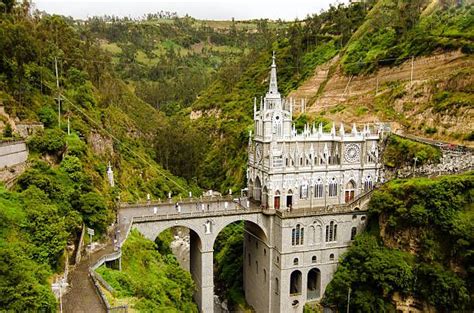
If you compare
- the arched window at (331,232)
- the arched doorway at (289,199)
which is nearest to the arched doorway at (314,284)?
the arched window at (331,232)

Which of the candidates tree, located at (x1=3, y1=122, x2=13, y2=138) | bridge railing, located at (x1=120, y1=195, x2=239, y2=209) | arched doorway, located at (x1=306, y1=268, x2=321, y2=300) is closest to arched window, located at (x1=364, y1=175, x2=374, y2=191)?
arched doorway, located at (x1=306, y1=268, x2=321, y2=300)

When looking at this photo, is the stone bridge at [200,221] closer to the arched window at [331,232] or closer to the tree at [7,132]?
the arched window at [331,232]

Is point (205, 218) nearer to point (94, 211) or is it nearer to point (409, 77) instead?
point (94, 211)

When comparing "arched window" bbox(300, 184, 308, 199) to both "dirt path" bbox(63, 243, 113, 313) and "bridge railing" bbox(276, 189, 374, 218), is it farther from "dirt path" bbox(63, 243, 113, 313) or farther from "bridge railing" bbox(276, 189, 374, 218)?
"dirt path" bbox(63, 243, 113, 313)

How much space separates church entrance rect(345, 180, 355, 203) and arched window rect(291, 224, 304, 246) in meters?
7.84

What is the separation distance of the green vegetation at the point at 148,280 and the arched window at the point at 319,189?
56.7 ft

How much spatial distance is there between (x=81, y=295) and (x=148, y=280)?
8338 millimetres

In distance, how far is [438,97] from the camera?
5656cm

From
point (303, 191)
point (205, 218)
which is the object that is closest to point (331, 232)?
point (303, 191)

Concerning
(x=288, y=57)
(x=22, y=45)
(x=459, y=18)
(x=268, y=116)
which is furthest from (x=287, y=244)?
(x=288, y=57)

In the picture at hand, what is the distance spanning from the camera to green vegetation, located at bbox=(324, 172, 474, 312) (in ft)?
131

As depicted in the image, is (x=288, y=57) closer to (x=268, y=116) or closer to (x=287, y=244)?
(x=268, y=116)

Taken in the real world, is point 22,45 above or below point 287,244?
above

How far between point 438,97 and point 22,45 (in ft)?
167
